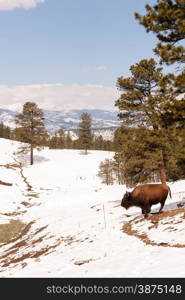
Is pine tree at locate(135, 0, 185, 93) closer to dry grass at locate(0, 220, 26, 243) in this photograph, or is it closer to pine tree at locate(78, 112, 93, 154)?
dry grass at locate(0, 220, 26, 243)

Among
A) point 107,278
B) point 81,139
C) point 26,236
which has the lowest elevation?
point 26,236

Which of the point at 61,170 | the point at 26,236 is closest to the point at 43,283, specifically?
the point at 26,236

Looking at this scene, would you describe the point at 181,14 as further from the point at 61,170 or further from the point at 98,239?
the point at 61,170

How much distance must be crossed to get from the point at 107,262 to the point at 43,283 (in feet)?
8.38

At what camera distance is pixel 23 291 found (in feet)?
29.5

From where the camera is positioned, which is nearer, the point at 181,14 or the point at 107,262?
the point at 107,262

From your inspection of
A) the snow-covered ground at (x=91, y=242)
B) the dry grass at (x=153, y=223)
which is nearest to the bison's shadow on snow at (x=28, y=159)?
the snow-covered ground at (x=91, y=242)

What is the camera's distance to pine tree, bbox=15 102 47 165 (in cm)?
5988

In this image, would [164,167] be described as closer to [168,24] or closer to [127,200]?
[127,200]

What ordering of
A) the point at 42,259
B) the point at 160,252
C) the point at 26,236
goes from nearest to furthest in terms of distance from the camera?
the point at 160,252 < the point at 42,259 < the point at 26,236

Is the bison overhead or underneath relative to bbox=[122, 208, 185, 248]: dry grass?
overhead

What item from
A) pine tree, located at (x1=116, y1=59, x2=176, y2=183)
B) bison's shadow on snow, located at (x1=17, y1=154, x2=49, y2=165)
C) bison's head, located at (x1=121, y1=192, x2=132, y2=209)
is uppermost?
pine tree, located at (x1=116, y1=59, x2=176, y2=183)

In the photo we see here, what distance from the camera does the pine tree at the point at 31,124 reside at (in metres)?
59.9

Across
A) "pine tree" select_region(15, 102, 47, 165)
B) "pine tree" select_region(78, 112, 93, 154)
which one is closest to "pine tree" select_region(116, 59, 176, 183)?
"pine tree" select_region(15, 102, 47, 165)
